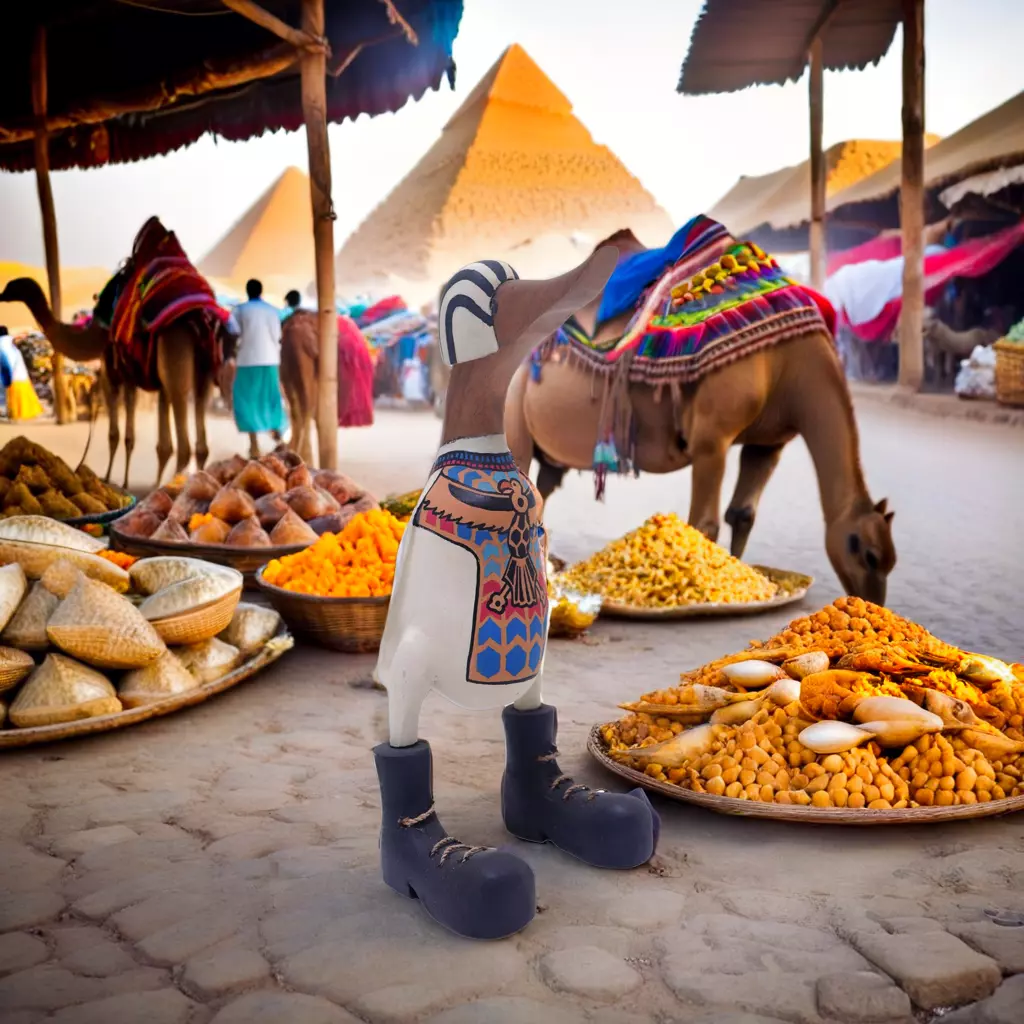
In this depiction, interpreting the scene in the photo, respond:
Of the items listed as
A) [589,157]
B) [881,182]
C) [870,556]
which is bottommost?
[870,556]

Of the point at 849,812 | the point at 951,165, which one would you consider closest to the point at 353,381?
the point at 849,812

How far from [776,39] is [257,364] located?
735 centimetres

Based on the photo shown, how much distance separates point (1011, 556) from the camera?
4867 millimetres

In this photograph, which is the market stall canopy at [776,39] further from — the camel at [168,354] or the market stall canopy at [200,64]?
the camel at [168,354]

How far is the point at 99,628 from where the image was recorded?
106 inches

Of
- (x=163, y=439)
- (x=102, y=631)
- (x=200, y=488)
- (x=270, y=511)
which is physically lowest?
(x=102, y=631)

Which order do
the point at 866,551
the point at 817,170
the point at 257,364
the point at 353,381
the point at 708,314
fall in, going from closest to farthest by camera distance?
the point at 866,551, the point at 708,314, the point at 257,364, the point at 353,381, the point at 817,170

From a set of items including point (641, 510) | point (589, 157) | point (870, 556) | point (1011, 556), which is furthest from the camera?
point (589, 157)

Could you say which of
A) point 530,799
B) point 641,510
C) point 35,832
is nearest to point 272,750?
point 35,832

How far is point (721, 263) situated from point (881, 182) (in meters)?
15.7

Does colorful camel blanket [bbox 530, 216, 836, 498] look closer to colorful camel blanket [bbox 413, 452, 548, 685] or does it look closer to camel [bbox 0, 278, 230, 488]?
colorful camel blanket [bbox 413, 452, 548, 685]

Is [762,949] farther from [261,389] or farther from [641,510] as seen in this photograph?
[261,389]

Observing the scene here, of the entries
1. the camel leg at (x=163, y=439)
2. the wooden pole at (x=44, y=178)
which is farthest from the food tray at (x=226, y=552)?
the wooden pole at (x=44, y=178)

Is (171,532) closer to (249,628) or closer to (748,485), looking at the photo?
(249,628)
